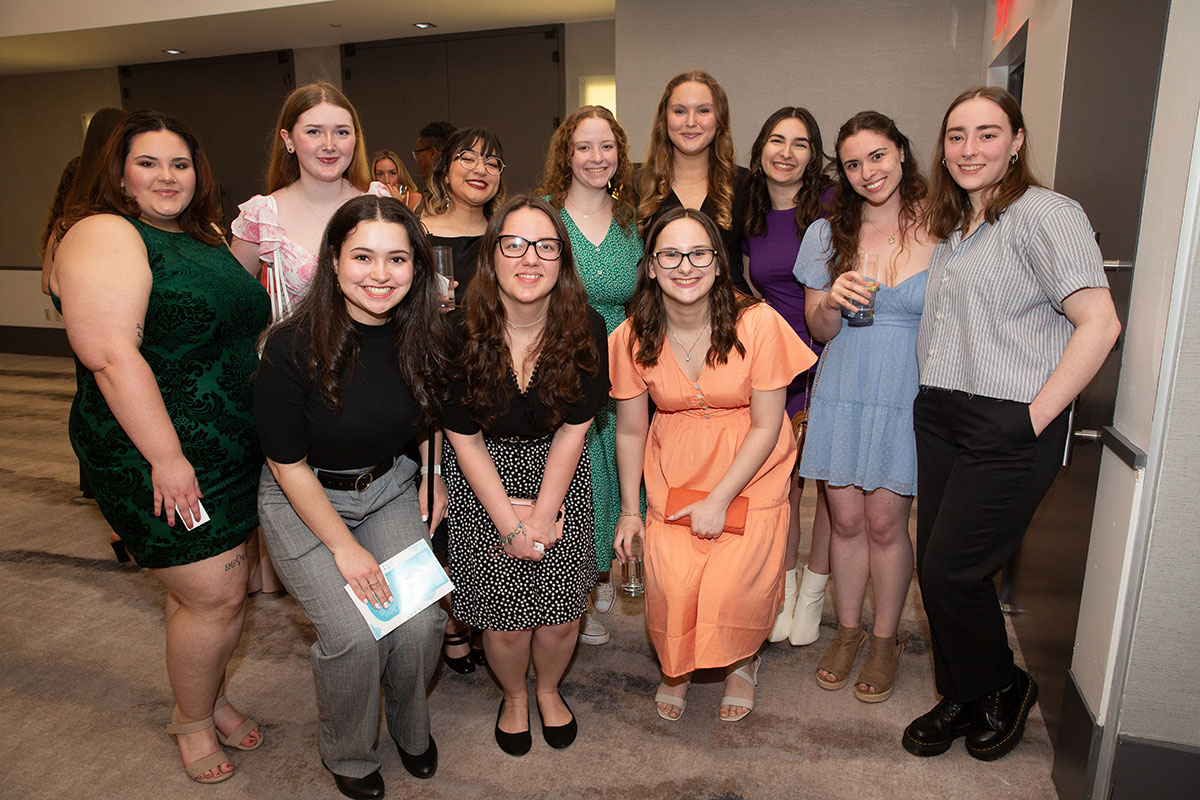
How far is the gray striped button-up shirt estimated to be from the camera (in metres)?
1.71

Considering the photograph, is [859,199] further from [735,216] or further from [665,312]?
[665,312]

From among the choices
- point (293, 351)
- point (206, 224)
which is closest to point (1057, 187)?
point (293, 351)

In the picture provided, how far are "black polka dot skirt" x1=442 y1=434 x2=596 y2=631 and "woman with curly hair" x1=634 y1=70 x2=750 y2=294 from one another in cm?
93

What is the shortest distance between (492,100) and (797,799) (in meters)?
6.45

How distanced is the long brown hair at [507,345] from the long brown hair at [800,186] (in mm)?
861

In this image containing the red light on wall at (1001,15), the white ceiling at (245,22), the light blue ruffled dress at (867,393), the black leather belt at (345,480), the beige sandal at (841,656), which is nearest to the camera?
the black leather belt at (345,480)

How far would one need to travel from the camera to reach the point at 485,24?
671cm

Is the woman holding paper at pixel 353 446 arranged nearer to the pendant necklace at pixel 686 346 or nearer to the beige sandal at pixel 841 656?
the pendant necklace at pixel 686 346

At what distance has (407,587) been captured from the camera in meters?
1.96

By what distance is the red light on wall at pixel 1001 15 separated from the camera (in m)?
3.86

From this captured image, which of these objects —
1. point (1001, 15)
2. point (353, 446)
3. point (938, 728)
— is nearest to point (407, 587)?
point (353, 446)

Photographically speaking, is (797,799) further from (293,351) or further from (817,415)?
(293,351)

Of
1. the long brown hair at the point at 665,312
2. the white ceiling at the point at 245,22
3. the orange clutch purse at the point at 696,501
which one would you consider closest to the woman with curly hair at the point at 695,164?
the long brown hair at the point at 665,312

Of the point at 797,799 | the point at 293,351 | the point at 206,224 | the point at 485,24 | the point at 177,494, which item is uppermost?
the point at 485,24
